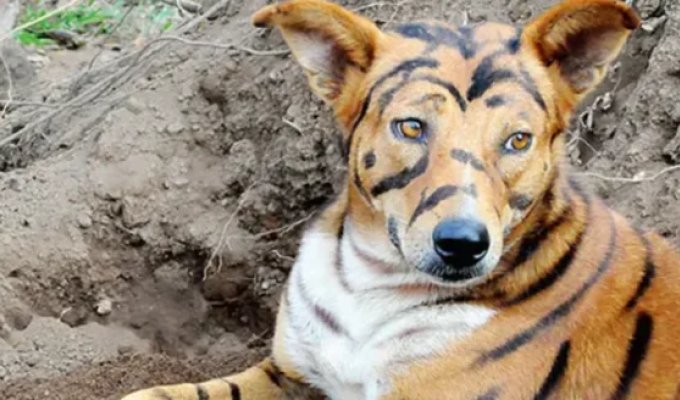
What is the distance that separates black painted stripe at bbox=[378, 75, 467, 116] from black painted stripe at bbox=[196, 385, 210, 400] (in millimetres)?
1367

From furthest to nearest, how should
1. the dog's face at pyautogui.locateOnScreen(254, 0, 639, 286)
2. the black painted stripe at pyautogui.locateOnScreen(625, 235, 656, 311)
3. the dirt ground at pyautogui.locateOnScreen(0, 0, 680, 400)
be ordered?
the dirt ground at pyautogui.locateOnScreen(0, 0, 680, 400) → the black painted stripe at pyautogui.locateOnScreen(625, 235, 656, 311) → the dog's face at pyautogui.locateOnScreen(254, 0, 639, 286)

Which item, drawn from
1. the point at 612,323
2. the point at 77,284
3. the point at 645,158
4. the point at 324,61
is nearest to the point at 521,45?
the point at 324,61

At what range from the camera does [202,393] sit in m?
5.39

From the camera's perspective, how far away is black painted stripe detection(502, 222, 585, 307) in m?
4.83

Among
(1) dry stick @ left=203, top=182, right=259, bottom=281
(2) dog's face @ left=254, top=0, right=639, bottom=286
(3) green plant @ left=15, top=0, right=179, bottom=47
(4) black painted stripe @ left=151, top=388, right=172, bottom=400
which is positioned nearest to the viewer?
(2) dog's face @ left=254, top=0, right=639, bottom=286

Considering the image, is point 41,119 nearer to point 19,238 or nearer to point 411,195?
point 19,238

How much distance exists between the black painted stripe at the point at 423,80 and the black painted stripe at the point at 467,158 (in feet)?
0.58

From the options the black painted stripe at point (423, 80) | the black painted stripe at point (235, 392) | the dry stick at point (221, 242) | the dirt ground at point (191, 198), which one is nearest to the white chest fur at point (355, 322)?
the black painted stripe at point (235, 392)

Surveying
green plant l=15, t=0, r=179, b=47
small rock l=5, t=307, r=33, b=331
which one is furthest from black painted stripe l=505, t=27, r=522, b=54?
green plant l=15, t=0, r=179, b=47

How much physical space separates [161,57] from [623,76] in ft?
8.11

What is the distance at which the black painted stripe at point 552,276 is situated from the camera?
4832 millimetres

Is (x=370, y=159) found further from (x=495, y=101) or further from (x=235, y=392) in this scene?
(x=235, y=392)

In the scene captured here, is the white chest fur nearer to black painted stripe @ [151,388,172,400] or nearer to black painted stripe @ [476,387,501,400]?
black painted stripe @ [476,387,501,400]

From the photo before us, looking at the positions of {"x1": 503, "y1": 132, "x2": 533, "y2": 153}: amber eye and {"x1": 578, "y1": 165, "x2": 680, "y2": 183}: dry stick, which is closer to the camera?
{"x1": 503, "y1": 132, "x2": 533, "y2": 153}: amber eye
